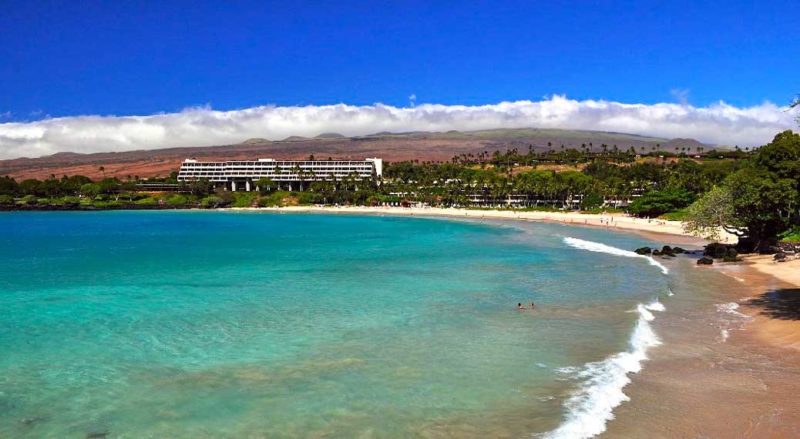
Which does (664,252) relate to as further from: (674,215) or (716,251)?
(674,215)

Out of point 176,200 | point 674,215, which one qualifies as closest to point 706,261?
point 674,215

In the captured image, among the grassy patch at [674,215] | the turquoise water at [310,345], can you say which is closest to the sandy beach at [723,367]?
the turquoise water at [310,345]

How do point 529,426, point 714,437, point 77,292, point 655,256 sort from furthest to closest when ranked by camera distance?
point 655,256, point 77,292, point 529,426, point 714,437

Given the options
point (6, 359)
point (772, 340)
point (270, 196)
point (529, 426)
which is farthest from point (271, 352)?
point (270, 196)

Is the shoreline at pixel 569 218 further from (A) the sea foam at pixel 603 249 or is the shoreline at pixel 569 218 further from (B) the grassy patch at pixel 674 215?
(A) the sea foam at pixel 603 249

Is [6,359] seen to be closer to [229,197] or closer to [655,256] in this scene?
[655,256]

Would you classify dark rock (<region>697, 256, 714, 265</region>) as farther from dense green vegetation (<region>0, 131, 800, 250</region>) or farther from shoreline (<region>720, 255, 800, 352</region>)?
dense green vegetation (<region>0, 131, 800, 250</region>)

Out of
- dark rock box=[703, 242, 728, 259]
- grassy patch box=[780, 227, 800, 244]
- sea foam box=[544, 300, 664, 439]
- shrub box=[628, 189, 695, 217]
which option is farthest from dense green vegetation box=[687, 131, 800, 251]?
shrub box=[628, 189, 695, 217]
